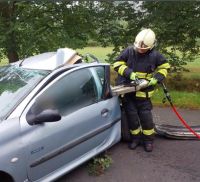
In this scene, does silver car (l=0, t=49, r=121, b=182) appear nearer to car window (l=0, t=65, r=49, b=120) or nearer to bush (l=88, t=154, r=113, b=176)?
car window (l=0, t=65, r=49, b=120)

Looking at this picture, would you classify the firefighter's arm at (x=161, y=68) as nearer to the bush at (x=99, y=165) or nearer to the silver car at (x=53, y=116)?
the silver car at (x=53, y=116)

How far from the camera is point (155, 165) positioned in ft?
16.5

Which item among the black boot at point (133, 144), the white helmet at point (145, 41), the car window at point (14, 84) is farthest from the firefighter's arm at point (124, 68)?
the car window at point (14, 84)

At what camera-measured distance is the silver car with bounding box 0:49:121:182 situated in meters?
3.59

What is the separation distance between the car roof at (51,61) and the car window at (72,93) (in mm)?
269

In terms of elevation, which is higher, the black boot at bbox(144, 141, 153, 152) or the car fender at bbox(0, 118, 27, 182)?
the car fender at bbox(0, 118, 27, 182)

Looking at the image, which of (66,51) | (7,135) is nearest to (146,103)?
(66,51)

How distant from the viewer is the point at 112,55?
11.5 meters

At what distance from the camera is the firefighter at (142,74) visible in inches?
209

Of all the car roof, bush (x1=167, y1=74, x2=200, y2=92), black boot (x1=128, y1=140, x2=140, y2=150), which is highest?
the car roof

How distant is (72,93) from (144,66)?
Result: 146 centimetres

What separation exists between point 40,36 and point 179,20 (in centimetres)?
392

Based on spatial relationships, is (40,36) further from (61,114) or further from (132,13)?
(61,114)

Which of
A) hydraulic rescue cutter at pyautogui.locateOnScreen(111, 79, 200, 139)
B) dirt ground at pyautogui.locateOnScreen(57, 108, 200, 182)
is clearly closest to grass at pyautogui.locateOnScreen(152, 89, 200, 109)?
hydraulic rescue cutter at pyautogui.locateOnScreen(111, 79, 200, 139)
